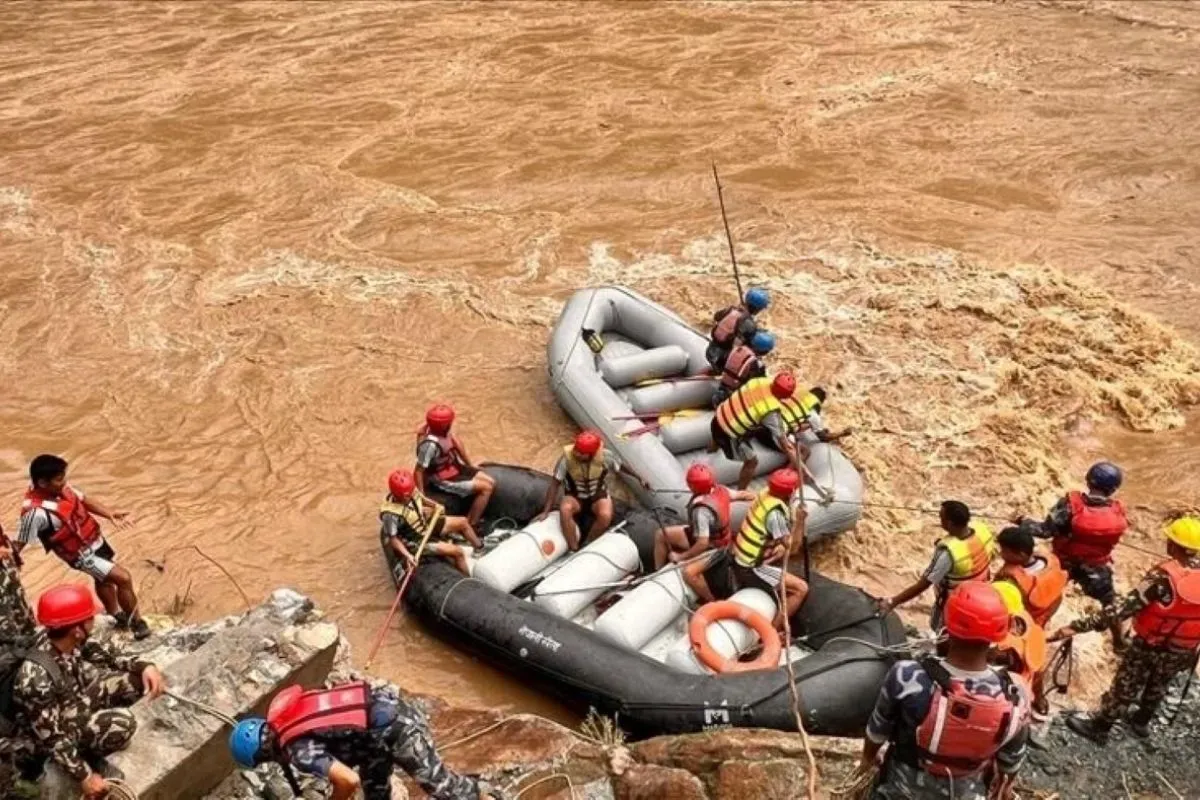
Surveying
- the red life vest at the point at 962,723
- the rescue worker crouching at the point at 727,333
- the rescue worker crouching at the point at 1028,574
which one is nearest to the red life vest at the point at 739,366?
the rescue worker crouching at the point at 727,333

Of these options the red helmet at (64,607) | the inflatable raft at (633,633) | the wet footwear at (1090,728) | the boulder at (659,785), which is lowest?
the wet footwear at (1090,728)

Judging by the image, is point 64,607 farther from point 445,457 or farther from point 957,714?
point 445,457

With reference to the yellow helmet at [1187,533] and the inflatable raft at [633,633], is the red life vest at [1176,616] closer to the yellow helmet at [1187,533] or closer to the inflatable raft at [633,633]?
the yellow helmet at [1187,533]

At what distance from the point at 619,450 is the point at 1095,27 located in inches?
540

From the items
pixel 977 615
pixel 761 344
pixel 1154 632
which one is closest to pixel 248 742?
pixel 977 615

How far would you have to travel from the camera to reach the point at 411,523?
20.1ft

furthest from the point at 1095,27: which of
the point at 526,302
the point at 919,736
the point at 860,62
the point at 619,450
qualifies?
the point at 919,736

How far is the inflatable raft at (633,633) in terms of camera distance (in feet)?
17.0

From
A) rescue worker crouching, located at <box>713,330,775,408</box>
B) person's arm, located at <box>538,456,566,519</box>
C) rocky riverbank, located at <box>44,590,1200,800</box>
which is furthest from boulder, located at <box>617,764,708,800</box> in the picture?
rescue worker crouching, located at <box>713,330,775,408</box>

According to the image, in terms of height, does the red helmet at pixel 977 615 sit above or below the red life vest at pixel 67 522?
above

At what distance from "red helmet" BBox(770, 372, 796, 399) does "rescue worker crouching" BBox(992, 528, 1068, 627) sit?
7.15ft

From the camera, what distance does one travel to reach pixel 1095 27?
16.7 m

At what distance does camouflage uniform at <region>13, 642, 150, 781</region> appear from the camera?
3621 mm

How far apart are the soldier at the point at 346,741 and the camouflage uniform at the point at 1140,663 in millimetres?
3052
